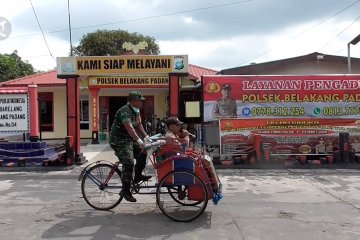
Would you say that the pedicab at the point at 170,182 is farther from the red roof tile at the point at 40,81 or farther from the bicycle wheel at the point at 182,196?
the red roof tile at the point at 40,81

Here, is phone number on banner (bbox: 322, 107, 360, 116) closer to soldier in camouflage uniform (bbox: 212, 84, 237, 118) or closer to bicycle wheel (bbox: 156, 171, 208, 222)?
soldier in camouflage uniform (bbox: 212, 84, 237, 118)

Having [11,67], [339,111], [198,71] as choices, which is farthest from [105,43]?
[339,111]

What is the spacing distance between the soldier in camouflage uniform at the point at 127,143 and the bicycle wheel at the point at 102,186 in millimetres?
208

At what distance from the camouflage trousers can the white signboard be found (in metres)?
7.03

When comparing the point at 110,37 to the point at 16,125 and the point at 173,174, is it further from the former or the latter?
the point at 173,174

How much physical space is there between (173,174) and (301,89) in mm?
7421

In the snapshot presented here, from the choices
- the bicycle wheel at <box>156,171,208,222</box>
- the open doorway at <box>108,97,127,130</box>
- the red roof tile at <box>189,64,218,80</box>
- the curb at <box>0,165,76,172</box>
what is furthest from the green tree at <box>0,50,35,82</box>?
the bicycle wheel at <box>156,171,208,222</box>

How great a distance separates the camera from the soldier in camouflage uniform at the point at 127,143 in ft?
23.3

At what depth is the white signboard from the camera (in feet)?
43.7

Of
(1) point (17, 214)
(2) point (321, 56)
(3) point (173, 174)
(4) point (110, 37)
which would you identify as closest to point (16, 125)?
(1) point (17, 214)

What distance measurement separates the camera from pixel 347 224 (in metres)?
6.45

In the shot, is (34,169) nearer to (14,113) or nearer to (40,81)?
(14,113)

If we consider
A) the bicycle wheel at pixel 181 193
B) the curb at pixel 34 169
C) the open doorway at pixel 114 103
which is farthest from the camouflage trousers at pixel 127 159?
the open doorway at pixel 114 103

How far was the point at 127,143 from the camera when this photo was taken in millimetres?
7207
